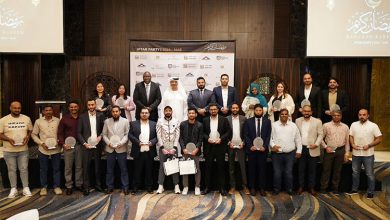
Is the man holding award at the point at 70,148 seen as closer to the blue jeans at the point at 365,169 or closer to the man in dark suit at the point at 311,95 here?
the man in dark suit at the point at 311,95

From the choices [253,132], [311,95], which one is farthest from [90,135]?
[311,95]

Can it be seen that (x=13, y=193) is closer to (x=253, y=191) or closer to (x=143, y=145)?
(x=143, y=145)

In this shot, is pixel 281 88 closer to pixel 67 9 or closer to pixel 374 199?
A: pixel 374 199

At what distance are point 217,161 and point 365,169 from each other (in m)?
2.42

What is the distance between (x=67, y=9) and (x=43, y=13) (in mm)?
2186

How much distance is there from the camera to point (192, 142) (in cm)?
651

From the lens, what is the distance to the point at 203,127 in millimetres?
6582

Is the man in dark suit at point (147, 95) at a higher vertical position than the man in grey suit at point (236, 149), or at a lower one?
higher

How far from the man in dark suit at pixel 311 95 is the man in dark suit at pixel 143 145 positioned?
105 inches

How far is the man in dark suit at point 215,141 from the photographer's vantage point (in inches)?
256

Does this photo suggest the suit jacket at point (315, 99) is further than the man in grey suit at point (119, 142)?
Yes

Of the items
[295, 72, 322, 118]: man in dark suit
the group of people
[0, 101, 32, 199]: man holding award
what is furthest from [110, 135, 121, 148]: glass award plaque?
[295, 72, 322, 118]: man in dark suit

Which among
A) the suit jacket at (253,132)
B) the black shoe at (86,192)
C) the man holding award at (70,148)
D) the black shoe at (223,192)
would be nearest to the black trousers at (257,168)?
the suit jacket at (253,132)

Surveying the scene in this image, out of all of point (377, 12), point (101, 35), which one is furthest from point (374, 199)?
point (101, 35)
